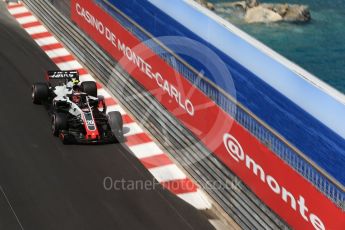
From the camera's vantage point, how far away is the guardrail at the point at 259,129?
38.0 ft

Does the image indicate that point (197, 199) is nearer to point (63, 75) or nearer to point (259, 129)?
point (259, 129)

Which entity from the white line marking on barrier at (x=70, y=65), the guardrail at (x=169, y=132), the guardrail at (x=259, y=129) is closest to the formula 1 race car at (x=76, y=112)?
the guardrail at (x=169, y=132)

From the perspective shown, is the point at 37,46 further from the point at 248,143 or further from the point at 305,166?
the point at 305,166

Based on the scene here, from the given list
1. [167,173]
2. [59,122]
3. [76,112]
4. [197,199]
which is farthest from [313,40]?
[197,199]

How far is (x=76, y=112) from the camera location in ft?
57.3

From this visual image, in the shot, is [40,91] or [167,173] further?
[40,91]

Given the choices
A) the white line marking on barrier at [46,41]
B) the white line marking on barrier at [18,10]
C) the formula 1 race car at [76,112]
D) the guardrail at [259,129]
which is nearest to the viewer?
the guardrail at [259,129]

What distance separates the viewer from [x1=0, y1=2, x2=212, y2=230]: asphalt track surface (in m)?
14.1

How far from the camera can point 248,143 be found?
1359cm

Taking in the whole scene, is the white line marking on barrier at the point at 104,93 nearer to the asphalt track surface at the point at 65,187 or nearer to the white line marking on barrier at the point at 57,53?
the asphalt track surface at the point at 65,187

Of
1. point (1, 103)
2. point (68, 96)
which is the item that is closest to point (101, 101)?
point (68, 96)

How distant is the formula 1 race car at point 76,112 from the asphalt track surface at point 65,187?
263mm

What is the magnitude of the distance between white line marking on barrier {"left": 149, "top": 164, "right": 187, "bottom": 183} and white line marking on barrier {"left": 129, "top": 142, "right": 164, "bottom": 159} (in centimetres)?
67

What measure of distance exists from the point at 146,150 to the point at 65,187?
2.77 metres
